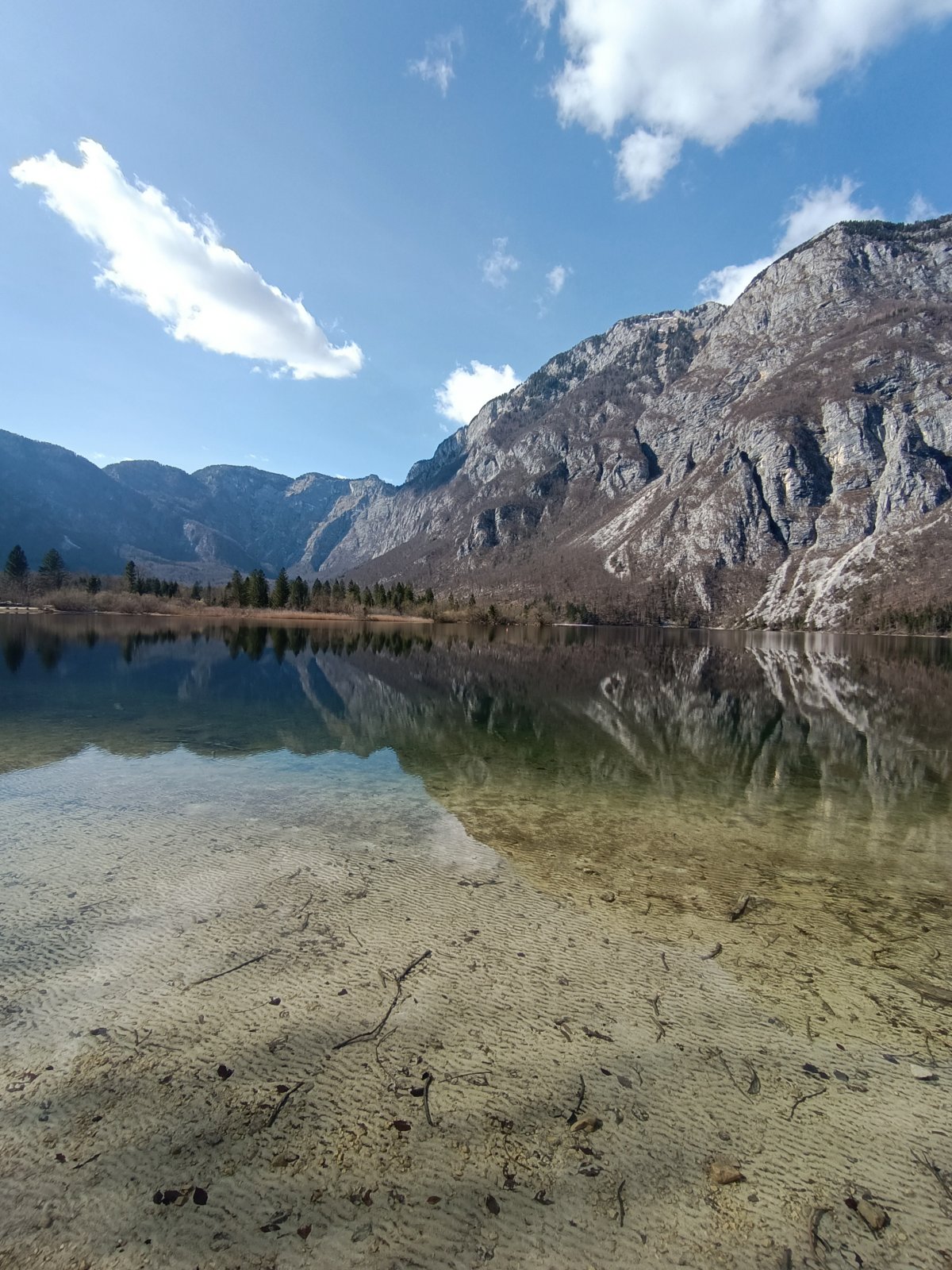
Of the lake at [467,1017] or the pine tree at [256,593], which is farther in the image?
the pine tree at [256,593]

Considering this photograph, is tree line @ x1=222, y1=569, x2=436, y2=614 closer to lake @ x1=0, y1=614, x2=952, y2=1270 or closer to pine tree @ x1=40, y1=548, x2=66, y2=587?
pine tree @ x1=40, y1=548, x2=66, y2=587

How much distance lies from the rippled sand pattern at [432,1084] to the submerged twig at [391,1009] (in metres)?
0.08

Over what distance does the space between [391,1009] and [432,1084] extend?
1351 mm

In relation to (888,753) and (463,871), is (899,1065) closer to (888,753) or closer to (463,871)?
(463,871)

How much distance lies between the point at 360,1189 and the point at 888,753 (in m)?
26.6

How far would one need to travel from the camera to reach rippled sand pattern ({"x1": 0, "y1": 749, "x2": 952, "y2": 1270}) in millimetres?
4441

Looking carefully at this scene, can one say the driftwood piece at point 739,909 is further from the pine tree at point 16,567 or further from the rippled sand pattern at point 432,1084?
the pine tree at point 16,567

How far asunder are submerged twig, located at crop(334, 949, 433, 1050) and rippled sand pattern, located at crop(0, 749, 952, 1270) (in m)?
0.08

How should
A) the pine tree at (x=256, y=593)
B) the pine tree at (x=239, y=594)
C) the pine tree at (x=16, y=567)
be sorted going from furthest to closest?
1. the pine tree at (x=239, y=594)
2. the pine tree at (x=256, y=593)
3. the pine tree at (x=16, y=567)

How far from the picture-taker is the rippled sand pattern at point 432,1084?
14.6 feet

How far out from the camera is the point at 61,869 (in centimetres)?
1090

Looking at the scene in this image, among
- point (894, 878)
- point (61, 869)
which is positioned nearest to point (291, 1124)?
point (61, 869)

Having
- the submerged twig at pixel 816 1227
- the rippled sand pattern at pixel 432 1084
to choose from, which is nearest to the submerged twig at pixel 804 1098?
the rippled sand pattern at pixel 432 1084

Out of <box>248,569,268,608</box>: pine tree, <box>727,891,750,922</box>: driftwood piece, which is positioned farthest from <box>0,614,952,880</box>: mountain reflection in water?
<box>248,569,268,608</box>: pine tree
